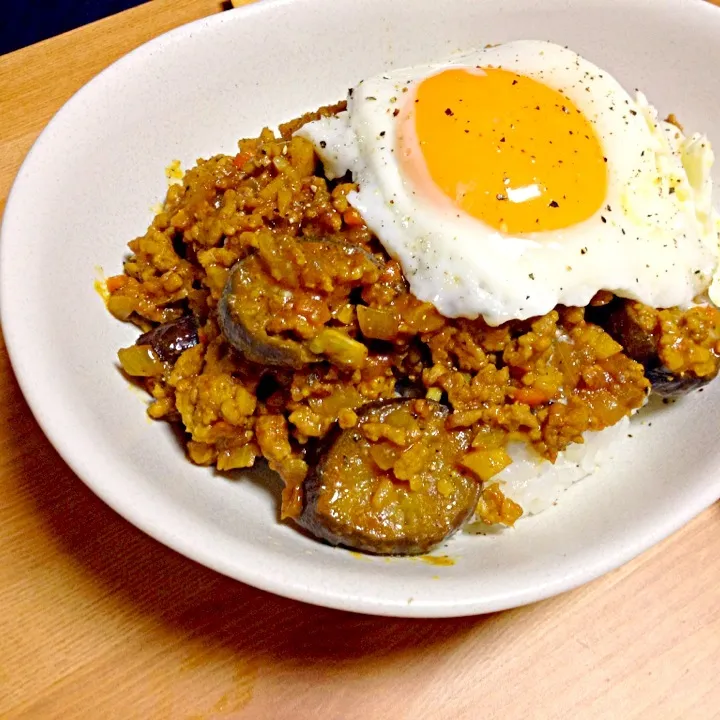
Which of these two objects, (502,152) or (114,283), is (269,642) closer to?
(114,283)

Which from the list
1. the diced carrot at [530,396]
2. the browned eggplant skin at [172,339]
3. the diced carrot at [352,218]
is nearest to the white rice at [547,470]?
the diced carrot at [530,396]

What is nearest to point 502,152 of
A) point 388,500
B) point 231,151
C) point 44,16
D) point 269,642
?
point 388,500

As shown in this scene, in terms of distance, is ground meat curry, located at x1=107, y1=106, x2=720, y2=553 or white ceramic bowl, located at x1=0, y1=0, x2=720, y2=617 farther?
ground meat curry, located at x1=107, y1=106, x2=720, y2=553

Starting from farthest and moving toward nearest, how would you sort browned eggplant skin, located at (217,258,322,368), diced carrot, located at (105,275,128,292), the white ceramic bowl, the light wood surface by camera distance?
diced carrot, located at (105,275,128,292) < the light wood surface < browned eggplant skin, located at (217,258,322,368) < the white ceramic bowl

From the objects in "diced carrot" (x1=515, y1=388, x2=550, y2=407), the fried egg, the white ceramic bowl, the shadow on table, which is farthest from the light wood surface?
the fried egg

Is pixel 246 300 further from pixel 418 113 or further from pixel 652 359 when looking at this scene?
pixel 652 359

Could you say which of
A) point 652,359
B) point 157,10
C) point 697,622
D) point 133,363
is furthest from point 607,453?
point 157,10

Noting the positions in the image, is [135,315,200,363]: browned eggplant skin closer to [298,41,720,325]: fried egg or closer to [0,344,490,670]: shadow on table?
[0,344,490,670]: shadow on table
